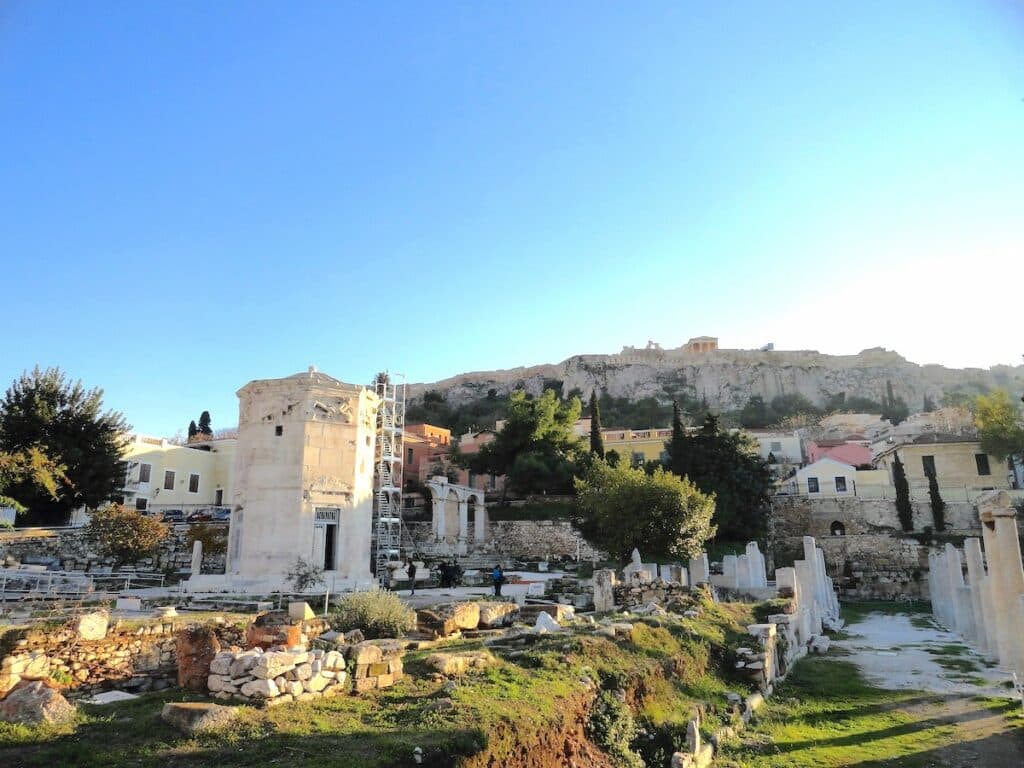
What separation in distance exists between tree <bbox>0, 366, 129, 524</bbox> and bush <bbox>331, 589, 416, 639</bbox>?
25.0 meters

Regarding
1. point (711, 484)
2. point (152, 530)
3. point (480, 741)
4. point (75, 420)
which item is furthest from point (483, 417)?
point (480, 741)

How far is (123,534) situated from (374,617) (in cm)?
1709

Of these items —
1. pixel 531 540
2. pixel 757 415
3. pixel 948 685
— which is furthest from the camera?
pixel 757 415

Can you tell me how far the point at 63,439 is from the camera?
107 ft

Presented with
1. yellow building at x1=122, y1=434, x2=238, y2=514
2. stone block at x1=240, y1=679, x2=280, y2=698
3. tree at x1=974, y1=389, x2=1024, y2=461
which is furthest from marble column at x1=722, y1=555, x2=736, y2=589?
tree at x1=974, y1=389, x2=1024, y2=461

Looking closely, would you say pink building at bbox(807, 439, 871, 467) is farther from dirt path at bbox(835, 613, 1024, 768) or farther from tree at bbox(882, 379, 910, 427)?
tree at bbox(882, 379, 910, 427)

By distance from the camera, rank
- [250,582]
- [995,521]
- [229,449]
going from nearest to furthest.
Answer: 1. [995,521]
2. [250,582]
3. [229,449]

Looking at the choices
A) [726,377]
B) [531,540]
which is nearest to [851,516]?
[531,540]

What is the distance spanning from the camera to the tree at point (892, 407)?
96.1 meters

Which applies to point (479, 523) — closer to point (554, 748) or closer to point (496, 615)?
point (496, 615)

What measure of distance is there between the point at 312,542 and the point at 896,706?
671 inches

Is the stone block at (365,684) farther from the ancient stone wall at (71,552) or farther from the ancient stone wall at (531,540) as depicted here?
the ancient stone wall at (531,540)

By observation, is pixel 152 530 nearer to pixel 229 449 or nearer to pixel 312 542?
pixel 312 542

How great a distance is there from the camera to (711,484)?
1603 inches
